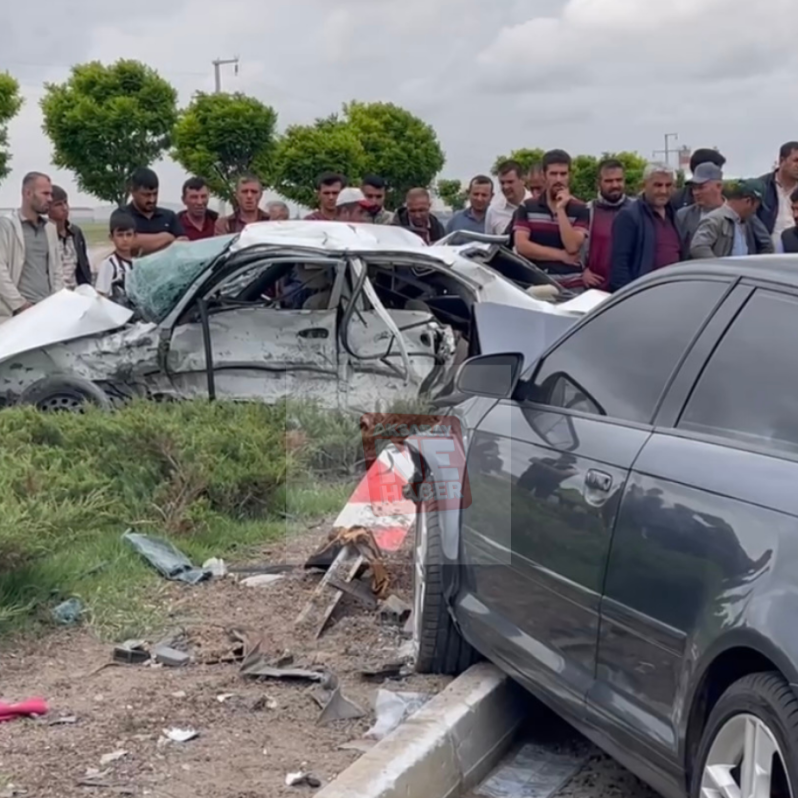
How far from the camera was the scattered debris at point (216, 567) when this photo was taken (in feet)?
19.5

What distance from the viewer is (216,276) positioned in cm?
854

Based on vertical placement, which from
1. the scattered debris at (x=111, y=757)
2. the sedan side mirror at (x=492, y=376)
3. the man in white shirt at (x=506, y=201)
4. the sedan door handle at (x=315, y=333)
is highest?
the man in white shirt at (x=506, y=201)

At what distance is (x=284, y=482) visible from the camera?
7.04 m

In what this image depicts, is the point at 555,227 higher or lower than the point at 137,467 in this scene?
higher

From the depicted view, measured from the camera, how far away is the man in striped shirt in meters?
9.87

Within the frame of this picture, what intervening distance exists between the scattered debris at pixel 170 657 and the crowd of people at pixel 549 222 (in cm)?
509

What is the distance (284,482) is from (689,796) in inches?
168

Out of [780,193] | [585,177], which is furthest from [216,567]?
[585,177]

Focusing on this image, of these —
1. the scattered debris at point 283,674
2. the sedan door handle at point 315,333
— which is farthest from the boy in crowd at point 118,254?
the scattered debris at point 283,674

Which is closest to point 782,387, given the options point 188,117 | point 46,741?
point 46,741

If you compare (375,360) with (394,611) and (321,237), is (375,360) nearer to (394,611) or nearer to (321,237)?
(321,237)

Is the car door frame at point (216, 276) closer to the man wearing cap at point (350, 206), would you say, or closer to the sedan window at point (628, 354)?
the man wearing cap at point (350, 206)

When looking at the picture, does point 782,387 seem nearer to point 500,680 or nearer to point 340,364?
point 500,680

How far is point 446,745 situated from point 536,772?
1.46 ft
